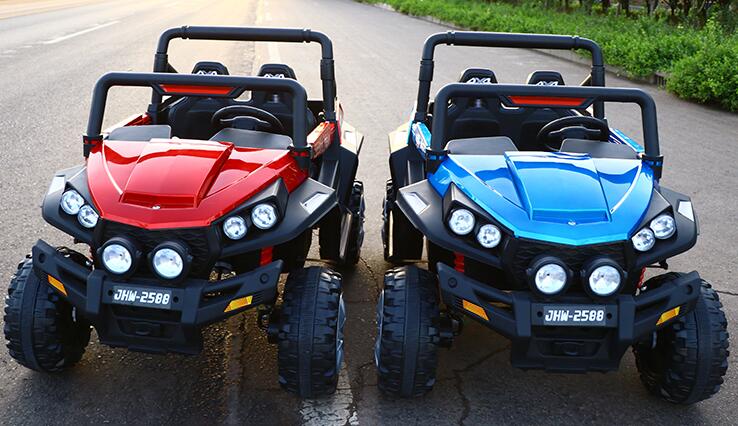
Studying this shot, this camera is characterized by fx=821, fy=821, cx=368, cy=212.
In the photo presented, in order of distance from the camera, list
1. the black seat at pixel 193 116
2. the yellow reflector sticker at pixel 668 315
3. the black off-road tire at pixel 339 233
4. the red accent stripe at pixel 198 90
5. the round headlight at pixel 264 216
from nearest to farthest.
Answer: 1. the yellow reflector sticker at pixel 668 315
2. the round headlight at pixel 264 216
3. the red accent stripe at pixel 198 90
4. the black off-road tire at pixel 339 233
5. the black seat at pixel 193 116

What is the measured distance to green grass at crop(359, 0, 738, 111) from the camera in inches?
460

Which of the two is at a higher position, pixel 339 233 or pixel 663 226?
pixel 663 226

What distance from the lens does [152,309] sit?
3.22m

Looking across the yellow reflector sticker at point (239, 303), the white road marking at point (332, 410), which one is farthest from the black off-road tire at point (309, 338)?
→ the yellow reflector sticker at point (239, 303)

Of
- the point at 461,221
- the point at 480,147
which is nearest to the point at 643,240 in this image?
the point at 461,221

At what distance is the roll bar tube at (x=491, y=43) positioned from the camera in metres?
4.72

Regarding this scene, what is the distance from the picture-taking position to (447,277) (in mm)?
3258

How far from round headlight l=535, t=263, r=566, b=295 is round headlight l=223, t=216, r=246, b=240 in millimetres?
1195

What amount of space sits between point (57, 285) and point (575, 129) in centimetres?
274

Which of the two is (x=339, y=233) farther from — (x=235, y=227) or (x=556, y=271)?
(x=556, y=271)

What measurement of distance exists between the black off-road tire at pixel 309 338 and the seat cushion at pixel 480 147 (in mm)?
1023

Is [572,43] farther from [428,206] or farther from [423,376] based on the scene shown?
[423,376]

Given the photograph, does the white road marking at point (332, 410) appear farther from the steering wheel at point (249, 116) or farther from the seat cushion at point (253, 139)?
the steering wheel at point (249, 116)

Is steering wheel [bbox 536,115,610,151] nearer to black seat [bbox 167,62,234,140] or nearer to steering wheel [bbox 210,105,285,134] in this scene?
steering wheel [bbox 210,105,285,134]
